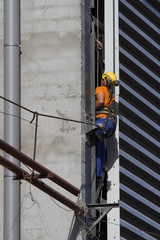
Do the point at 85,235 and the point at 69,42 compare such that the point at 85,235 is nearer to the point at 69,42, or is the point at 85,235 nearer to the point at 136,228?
the point at 136,228

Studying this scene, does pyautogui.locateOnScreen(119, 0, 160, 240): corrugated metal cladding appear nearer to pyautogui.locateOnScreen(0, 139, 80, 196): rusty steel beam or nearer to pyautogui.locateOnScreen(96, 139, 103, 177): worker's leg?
pyautogui.locateOnScreen(96, 139, 103, 177): worker's leg

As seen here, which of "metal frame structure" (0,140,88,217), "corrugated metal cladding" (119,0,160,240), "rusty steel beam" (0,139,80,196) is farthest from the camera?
"corrugated metal cladding" (119,0,160,240)

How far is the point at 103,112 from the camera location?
20094mm

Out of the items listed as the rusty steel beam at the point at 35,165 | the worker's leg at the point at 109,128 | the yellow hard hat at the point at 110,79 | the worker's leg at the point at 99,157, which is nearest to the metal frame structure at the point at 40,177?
the rusty steel beam at the point at 35,165

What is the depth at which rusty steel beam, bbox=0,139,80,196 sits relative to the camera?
1662 centimetres

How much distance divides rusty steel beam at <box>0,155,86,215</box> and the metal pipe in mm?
1426

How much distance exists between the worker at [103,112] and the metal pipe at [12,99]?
158 cm

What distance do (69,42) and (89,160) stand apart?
2.39 metres

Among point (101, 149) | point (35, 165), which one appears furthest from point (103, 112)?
point (35, 165)

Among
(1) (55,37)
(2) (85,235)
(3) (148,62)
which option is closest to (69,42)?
(1) (55,37)

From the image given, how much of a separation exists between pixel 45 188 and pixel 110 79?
3207 mm

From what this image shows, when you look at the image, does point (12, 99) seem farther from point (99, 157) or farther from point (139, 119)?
point (139, 119)

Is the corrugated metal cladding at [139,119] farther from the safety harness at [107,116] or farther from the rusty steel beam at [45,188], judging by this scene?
the rusty steel beam at [45,188]

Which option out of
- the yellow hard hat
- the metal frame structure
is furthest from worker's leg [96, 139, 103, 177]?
the metal frame structure
